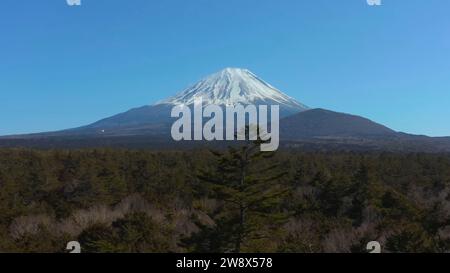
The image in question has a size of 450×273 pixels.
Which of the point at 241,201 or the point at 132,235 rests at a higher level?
the point at 241,201

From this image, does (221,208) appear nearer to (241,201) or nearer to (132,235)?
(132,235)

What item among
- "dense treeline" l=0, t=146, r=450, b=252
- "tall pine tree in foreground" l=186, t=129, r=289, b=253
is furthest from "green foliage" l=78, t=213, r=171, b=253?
"tall pine tree in foreground" l=186, t=129, r=289, b=253

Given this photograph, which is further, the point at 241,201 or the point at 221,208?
the point at 221,208

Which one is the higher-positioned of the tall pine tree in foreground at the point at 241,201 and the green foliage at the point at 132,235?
the tall pine tree in foreground at the point at 241,201

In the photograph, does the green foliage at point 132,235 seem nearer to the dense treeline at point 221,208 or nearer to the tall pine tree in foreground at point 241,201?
the dense treeline at point 221,208

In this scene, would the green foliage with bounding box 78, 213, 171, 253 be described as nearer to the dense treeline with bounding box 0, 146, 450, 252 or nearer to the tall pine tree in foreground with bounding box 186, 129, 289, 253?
the dense treeline with bounding box 0, 146, 450, 252

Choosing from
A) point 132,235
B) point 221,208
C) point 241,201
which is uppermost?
point 241,201

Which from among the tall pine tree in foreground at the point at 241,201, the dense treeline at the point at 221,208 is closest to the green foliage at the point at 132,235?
the dense treeline at the point at 221,208

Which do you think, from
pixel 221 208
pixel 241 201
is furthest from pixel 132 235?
pixel 221 208

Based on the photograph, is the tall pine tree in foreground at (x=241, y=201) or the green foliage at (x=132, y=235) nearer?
the tall pine tree in foreground at (x=241, y=201)
